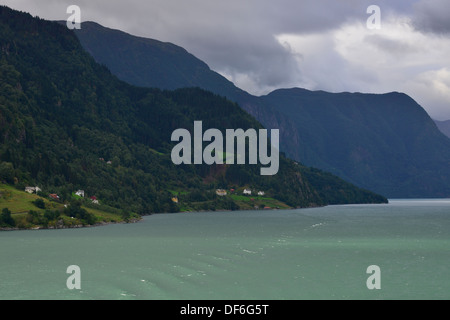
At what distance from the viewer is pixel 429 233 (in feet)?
496

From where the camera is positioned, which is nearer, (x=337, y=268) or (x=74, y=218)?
(x=337, y=268)

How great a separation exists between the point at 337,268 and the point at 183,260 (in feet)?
91.8

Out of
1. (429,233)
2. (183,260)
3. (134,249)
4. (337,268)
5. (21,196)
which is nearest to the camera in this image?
(337,268)

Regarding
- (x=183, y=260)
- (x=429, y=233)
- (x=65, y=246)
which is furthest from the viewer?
(x=429, y=233)

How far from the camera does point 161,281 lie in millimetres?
69875

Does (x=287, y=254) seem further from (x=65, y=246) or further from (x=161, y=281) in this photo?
(x=65, y=246)

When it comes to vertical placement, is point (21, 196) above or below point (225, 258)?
above
